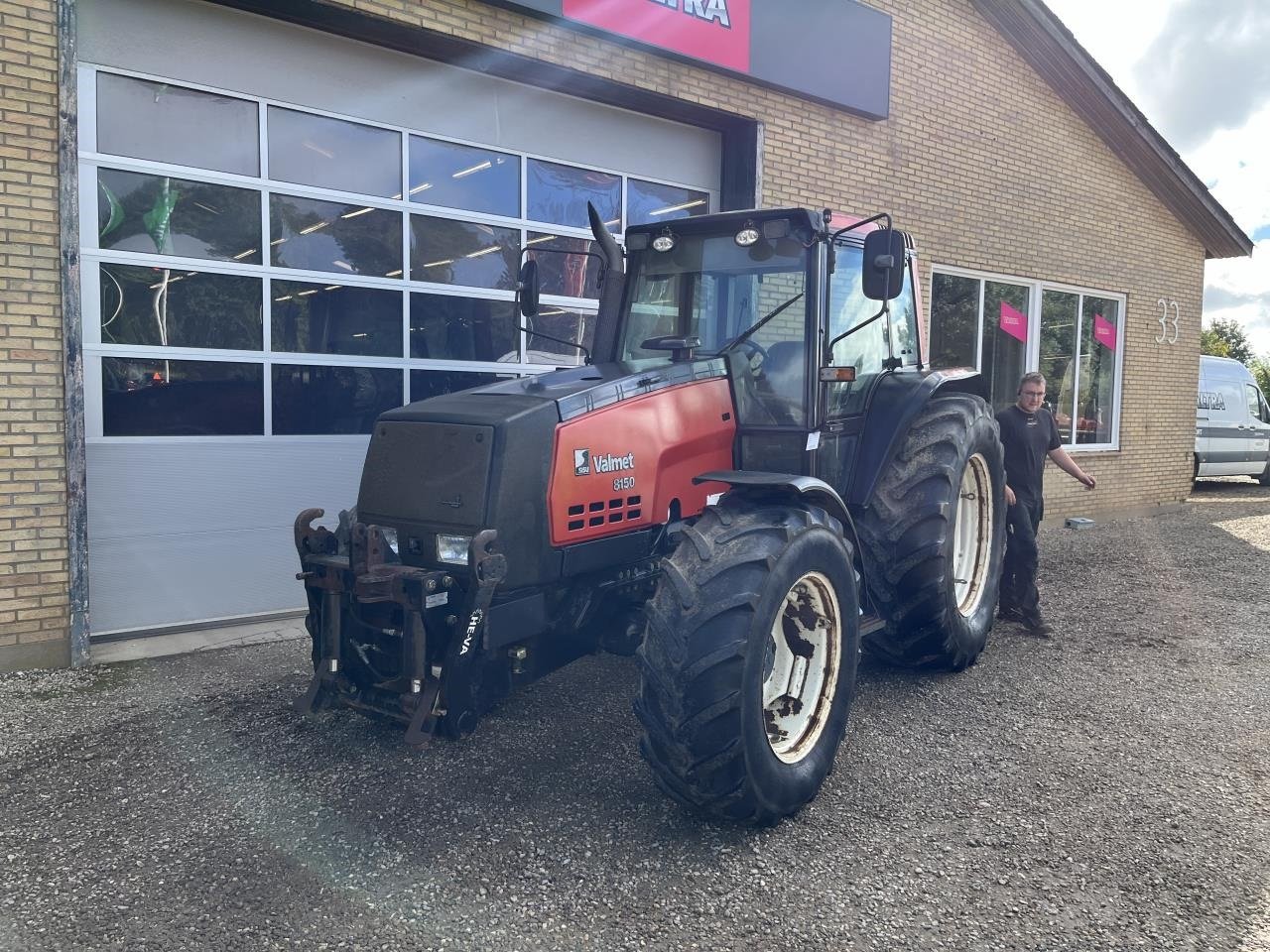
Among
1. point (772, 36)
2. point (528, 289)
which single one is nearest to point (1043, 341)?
point (772, 36)

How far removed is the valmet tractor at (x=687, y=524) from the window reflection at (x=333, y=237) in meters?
2.45

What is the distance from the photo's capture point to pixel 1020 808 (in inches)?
143

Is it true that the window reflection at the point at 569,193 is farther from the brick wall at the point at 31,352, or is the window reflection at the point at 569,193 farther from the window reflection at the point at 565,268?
the brick wall at the point at 31,352

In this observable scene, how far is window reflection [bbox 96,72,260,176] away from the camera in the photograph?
5742 millimetres

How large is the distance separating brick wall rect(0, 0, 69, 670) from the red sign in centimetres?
354

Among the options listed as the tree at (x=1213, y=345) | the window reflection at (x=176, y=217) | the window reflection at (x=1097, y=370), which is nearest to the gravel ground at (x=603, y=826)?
the window reflection at (x=176, y=217)

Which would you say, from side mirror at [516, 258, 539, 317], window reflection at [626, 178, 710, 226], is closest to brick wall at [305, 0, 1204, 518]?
window reflection at [626, 178, 710, 226]

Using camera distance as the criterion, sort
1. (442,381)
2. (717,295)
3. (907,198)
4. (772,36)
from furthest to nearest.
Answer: (907,198), (772,36), (442,381), (717,295)

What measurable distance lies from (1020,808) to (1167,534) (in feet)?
28.2

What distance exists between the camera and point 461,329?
7.22m

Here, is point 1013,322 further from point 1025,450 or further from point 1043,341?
point 1025,450

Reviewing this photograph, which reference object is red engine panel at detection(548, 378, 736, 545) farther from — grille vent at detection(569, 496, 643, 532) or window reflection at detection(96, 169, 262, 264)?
window reflection at detection(96, 169, 262, 264)

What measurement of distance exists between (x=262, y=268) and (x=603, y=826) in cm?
456

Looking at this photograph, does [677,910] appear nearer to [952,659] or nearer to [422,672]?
[422,672]
